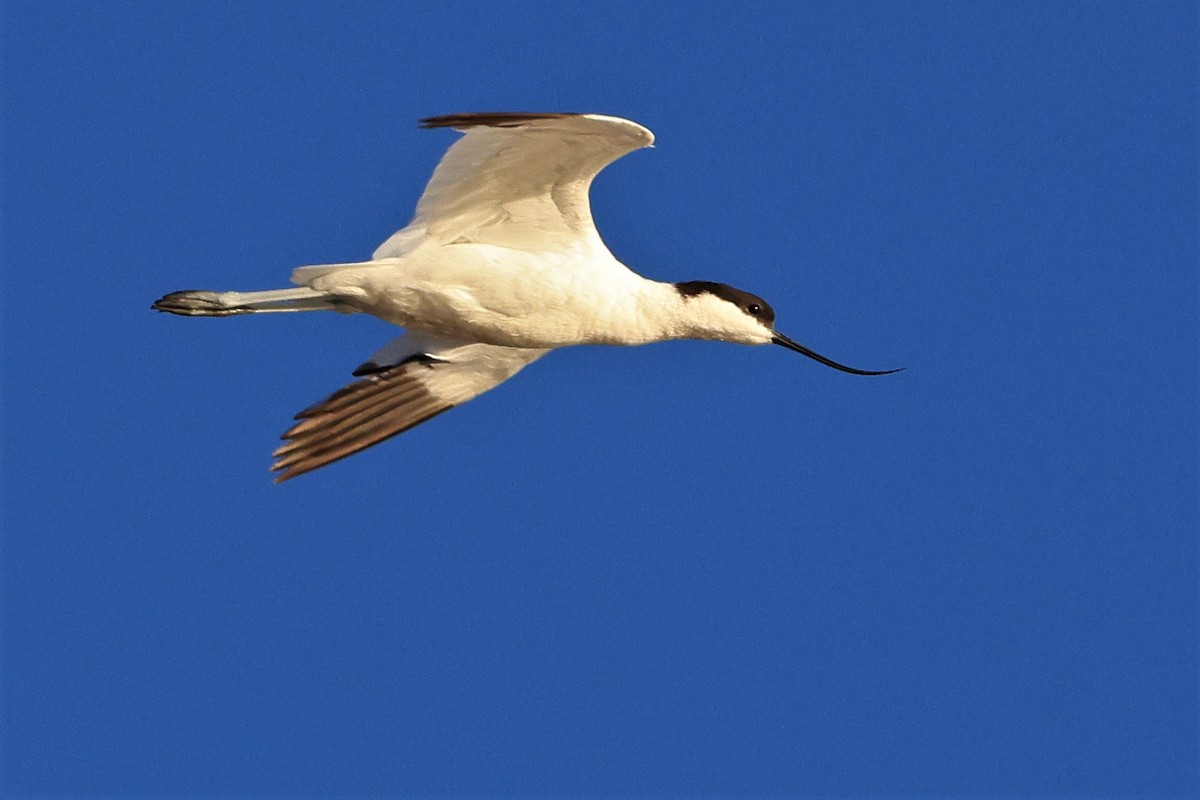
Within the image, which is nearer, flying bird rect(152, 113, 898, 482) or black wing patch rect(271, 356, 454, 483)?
flying bird rect(152, 113, 898, 482)

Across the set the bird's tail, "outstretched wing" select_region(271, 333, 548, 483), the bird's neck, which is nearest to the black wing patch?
"outstretched wing" select_region(271, 333, 548, 483)

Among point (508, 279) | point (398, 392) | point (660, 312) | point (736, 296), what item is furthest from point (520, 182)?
point (398, 392)

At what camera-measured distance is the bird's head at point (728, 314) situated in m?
12.1

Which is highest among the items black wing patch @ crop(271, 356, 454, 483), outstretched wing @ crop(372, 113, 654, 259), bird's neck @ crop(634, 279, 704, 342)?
outstretched wing @ crop(372, 113, 654, 259)

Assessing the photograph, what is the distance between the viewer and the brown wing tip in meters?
10.2

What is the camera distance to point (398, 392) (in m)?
12.9

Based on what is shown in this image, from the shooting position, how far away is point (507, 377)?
13.2 metres

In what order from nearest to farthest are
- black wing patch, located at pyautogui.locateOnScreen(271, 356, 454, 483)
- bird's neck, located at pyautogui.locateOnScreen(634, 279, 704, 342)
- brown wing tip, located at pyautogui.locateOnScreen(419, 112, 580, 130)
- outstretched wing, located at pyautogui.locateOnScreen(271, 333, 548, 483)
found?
brown wing tip, located at pyautogui.locateOnScreen(419, 112, 580, 130), bird's neck, located at pyautogui.locateOnScreen(634, 279, 704, 342), black wing patch, located at pyautogui.locateOnScreen(271, 356, 454, 483), outstretched wing, located at pyautogui.locateOnScreen(271, 333, 548, 483)

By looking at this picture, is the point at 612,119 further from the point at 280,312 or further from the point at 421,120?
the point at 280,312

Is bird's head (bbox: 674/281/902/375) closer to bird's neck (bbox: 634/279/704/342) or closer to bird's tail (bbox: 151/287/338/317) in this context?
bird's neck (bbox: 634/279/704/342)

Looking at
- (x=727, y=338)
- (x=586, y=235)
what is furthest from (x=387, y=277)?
(x=727, y=338)

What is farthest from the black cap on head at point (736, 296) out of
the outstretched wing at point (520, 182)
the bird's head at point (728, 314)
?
the outstretched wing at point (520, 182)

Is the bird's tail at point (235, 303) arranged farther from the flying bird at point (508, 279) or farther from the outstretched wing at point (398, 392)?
the outstretched wing at point (398, 392)

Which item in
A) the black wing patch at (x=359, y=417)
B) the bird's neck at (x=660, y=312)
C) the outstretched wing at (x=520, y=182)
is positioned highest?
the outstretched wing at (x=520, y=182)
